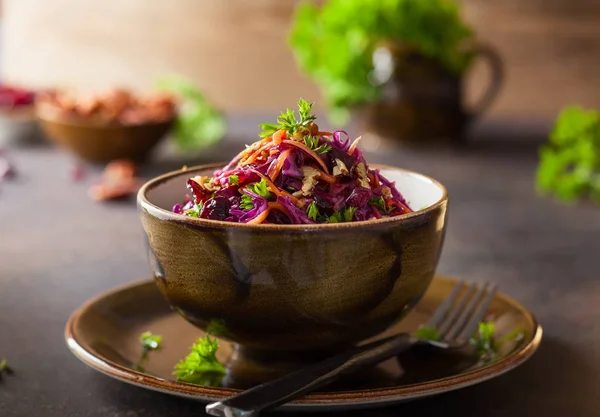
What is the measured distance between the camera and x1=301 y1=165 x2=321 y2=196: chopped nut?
1014 millimetres

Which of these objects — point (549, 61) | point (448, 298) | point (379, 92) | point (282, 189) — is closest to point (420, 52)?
point (379, 92)

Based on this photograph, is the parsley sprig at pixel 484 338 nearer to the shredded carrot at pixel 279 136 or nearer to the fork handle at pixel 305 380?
the fork handle at pixel 305 380

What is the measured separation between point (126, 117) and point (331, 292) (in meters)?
1.65

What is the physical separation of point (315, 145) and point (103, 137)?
146 centimetres

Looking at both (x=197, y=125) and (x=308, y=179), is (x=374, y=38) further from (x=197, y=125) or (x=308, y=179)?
(x=308, y=179)

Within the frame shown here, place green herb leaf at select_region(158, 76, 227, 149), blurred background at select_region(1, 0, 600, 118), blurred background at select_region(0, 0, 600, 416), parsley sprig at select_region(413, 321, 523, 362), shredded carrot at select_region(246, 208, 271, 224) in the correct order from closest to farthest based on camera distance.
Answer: shredded carrot at select_region(246, 208, 271, 224), parsley sprig at select_region(413, 321, 523, 362), blurred background at select_region(0, 0, 600, 416), green herb leaf at select_region(158, 76, 227, 149), blurred background at select_region(1, 0, 600, 118)

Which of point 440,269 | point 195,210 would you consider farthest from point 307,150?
point 440,269

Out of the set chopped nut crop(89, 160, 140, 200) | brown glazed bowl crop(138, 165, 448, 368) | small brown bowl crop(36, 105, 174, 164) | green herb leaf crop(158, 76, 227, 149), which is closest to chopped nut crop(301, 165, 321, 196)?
brown glazed bowl crop(138, 165, 448, 368)

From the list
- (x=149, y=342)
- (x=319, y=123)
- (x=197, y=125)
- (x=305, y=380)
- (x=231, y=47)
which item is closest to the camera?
(x=305, y=380)

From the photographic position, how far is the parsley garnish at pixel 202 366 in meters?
1.01

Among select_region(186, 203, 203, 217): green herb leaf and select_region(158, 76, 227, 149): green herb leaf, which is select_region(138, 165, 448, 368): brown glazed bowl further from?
select_region(158, 76, 227, 149): green herb leaf

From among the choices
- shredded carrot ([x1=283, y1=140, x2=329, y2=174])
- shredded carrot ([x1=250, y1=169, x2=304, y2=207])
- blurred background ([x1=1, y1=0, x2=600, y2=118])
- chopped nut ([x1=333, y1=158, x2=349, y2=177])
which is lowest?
blurred background ([x1=1, y1=0, x2=600, y2=118])

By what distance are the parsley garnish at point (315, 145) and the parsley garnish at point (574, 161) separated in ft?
4.04

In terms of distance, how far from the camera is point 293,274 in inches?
36.9
